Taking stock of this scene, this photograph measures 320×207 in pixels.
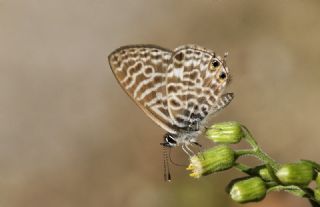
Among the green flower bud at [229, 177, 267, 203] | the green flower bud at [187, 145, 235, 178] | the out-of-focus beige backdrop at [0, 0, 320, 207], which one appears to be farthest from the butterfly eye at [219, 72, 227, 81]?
the out-of-focus beige backdrop at [0, 0, 320, 207]

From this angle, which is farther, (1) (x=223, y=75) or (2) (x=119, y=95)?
(2) (x=119, y=95)

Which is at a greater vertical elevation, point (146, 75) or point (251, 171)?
point (146, 75)

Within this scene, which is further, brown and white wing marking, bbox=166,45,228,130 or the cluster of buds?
brown and white wing marking, bbox=166,45,228,130

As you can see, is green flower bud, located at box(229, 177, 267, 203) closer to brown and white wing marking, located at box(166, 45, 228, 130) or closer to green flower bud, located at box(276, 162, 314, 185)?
green flower bud, located at box(276, 162, 314, 185)

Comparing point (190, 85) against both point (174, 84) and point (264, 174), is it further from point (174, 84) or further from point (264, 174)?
point (264, 174)

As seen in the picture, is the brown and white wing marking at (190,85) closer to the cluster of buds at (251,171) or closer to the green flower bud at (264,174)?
the cluster of buds at (251,171)

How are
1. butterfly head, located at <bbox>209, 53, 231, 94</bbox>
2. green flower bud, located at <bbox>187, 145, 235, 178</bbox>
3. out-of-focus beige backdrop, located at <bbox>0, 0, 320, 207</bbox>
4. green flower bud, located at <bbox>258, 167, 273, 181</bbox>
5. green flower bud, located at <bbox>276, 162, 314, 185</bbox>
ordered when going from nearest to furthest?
green flower bud, located at <bbox>276, 162, 314, 185</bbox>, green flower bud, located at <bbox>258, 167, 273, 181</bbox>, green flower bud, located at <bbox>187, 145, 235, 178</bbox>, butterfly head, located at <bbox>209, 53, 231, 94</bbox>, out-of-focus beige backdrop, located at <bbox>0, 0, 320, 207</bbox>

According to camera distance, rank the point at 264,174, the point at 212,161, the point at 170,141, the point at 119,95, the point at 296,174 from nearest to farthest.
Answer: the point at 296,174, the point at 264,174, the point at 212,161, the point at 170,141, the point at 119,95

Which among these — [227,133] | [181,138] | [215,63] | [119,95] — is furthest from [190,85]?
[119,95]
